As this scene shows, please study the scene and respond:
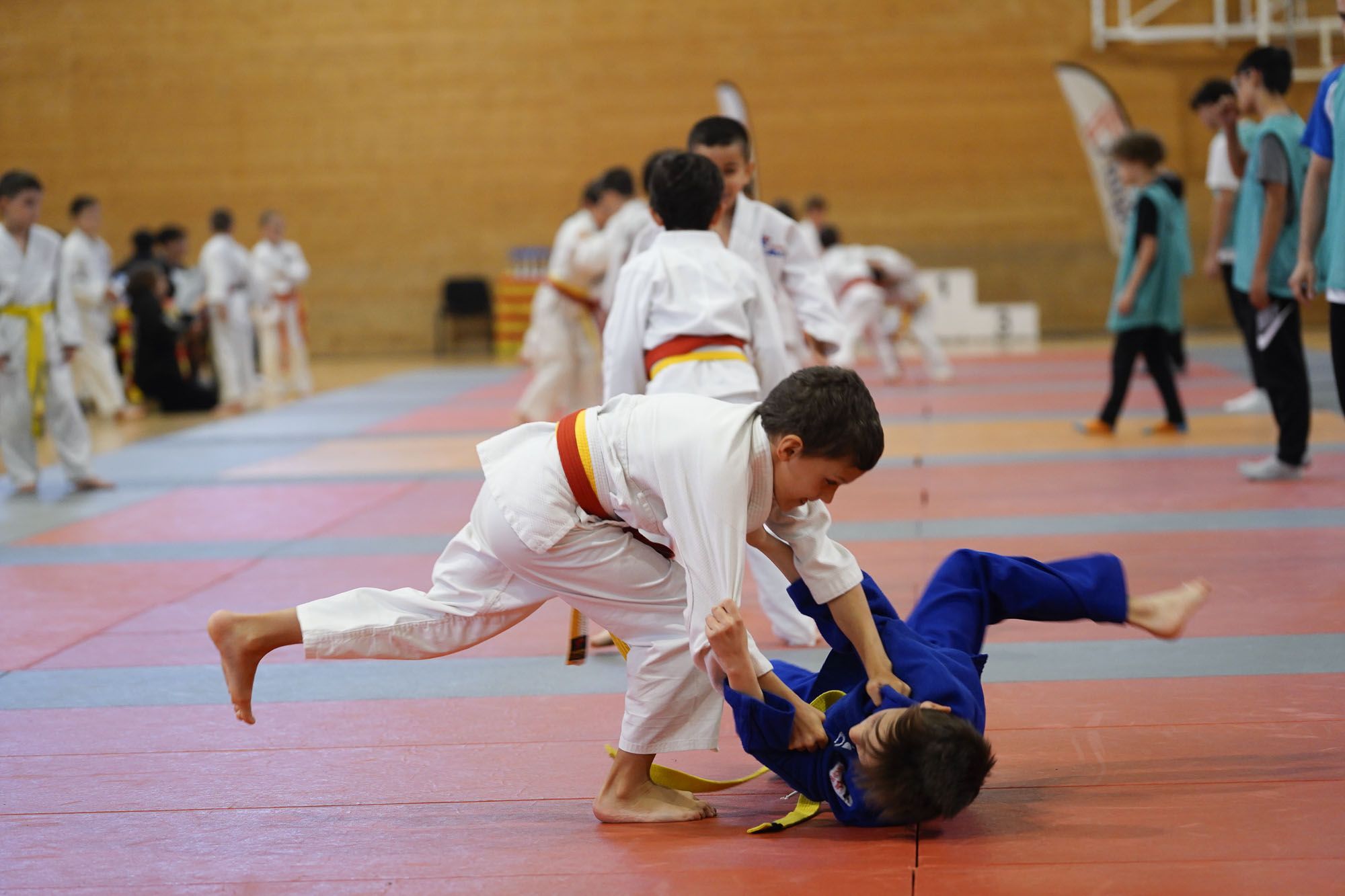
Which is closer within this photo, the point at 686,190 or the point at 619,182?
the point at 686,190

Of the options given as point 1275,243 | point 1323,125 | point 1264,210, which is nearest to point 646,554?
point 1323,125

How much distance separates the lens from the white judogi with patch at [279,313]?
13594mm

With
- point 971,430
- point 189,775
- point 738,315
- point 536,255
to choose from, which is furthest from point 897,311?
point 189,775

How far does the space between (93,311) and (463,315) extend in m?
6.62

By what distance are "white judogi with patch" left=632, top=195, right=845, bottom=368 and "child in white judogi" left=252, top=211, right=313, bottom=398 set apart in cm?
978

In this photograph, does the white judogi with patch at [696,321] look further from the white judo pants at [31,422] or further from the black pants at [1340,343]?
the white judo pants at [31,422]

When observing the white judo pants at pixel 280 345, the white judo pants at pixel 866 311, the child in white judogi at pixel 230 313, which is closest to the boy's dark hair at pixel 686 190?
the white judo pants at pixel 866 311

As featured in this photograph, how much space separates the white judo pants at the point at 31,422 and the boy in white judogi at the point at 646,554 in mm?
5310

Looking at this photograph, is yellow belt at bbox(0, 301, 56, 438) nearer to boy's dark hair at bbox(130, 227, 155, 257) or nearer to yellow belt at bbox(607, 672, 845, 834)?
yellow belt at bbox(607, 672, 845, 834)

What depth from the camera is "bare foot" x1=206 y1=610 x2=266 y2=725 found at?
2.69m

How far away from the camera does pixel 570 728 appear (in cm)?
324

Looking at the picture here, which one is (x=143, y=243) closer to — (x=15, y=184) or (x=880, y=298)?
(x=15, y=184)

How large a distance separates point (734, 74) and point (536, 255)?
3.32 metres

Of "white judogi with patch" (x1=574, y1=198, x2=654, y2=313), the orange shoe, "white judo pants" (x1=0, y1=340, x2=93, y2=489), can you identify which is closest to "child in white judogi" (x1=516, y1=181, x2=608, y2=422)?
"white judogi with patch" (x1=574, y1=198, x2=654, y2=313)
